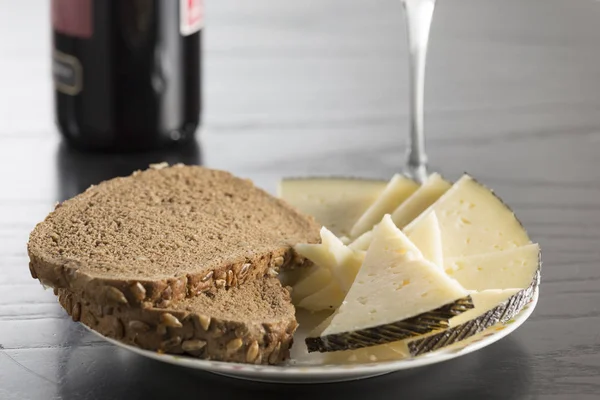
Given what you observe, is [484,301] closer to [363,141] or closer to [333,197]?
[333,197]

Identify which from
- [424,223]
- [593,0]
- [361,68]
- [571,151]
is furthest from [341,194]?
[593,0]

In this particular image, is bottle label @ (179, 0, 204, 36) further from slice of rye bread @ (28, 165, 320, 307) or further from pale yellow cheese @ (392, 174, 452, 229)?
pale yellow cheese @ (392, 174, 452, 229)

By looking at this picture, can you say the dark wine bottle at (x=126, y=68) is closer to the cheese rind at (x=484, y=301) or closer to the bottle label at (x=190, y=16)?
the bottle label at (x=190, y=16)

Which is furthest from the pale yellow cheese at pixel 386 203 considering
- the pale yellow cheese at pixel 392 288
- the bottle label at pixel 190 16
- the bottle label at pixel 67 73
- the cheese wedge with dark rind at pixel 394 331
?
the bottle label at pixel 67 73

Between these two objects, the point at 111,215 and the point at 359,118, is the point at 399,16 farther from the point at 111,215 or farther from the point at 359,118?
the point at 111,215

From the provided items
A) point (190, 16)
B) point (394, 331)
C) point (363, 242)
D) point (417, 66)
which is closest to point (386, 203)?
point (363, 242)
